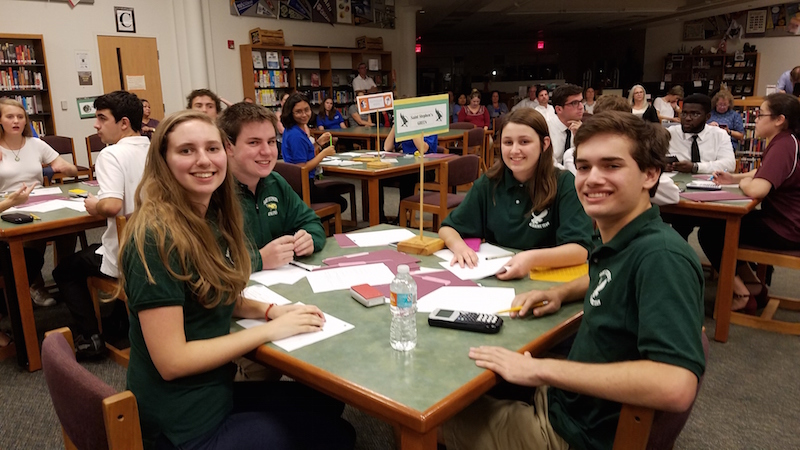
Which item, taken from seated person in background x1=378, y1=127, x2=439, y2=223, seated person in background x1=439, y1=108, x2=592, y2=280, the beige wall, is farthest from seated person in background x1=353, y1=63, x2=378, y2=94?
the beige wall

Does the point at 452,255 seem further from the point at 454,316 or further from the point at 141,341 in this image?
the point at 141,341

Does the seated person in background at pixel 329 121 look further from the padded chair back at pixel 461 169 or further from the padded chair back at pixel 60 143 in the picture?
the padded chair back at pixel 461 169

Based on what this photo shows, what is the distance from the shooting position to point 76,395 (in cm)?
108

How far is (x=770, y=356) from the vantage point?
9.27 feet

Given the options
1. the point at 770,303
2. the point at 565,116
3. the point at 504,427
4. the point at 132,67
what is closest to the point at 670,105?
the point at 565,116

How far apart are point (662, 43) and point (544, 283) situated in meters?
15.5

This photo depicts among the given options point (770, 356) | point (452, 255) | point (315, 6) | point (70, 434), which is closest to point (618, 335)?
point (452, 255)

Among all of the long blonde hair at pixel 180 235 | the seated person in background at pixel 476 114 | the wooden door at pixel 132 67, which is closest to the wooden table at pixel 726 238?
the long blonde hair at pixel 180 235

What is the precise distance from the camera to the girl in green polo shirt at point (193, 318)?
3.94ft

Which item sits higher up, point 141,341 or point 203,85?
point 203,85

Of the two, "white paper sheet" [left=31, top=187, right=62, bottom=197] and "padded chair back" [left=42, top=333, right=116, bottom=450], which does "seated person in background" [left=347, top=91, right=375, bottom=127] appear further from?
"padded chair back" [left=42, top=333, right=116, bottom=450]

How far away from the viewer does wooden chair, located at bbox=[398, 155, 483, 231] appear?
13.6 ft

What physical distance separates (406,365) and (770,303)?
3.13 meters

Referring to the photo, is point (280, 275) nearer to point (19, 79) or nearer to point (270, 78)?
point (19, 79)
